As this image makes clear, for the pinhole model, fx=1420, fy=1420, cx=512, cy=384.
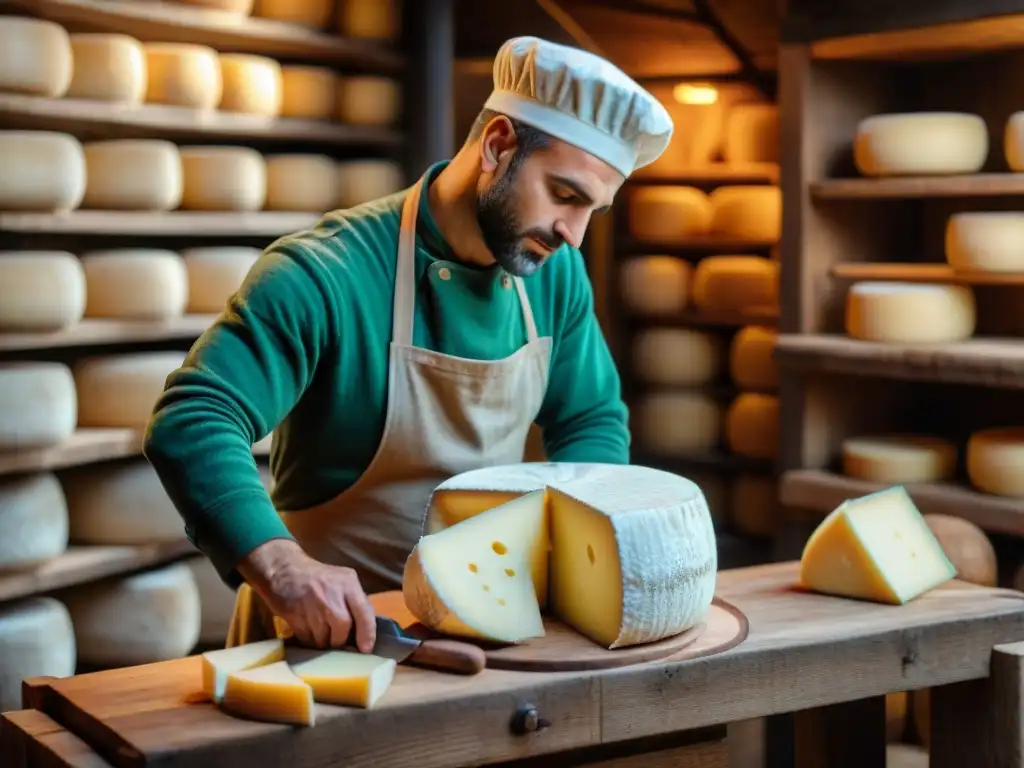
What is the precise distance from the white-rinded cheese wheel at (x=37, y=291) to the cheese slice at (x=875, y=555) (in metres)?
1.84

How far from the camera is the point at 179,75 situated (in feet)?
11.5

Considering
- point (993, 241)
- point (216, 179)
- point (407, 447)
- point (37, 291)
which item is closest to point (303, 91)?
point (216, 179)

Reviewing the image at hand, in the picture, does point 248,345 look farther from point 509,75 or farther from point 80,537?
point 80,537

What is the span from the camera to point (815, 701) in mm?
1719

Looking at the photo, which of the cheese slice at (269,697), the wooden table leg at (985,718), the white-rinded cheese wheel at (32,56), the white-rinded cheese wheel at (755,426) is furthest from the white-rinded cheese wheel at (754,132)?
the cheese slice at (269,697)

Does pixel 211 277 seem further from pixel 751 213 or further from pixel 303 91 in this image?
pixel 751 213

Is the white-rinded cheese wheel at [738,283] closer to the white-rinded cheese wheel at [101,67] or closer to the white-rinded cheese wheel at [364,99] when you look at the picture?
the white-rinded cheese wheel at [364,99]

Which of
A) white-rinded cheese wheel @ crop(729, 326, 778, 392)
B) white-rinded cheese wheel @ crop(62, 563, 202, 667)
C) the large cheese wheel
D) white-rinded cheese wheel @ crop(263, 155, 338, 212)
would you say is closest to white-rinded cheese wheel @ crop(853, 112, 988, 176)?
white-rinded cheese wheel @ crop(729, 326, 778, 392)

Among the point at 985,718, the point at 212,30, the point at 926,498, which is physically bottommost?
the point at 985,718

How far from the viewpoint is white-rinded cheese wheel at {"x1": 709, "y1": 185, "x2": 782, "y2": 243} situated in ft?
14.0

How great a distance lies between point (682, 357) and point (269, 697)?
325cm

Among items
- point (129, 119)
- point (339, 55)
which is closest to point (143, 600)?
point (129, 119)

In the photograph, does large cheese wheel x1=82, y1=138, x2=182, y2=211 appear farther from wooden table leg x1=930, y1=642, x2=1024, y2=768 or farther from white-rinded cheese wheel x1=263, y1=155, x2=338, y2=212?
wooden table leg x1=930, y1=642, x2=1024, y2=768

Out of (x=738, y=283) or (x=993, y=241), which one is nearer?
(x=993, y=241)
